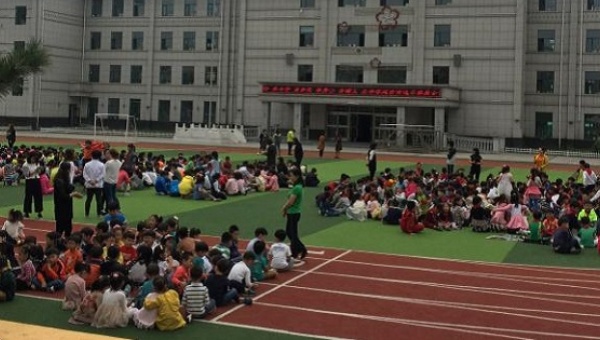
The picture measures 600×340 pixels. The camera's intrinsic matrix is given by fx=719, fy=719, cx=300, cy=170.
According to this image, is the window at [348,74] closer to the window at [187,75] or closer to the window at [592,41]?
the window at [187,75]

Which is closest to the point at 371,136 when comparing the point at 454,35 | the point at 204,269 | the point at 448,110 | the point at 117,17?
the point at 448,110

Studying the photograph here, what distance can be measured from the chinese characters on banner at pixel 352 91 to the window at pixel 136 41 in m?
18.7

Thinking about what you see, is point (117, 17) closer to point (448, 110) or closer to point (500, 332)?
point (448, 110)

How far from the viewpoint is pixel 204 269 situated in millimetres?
12773

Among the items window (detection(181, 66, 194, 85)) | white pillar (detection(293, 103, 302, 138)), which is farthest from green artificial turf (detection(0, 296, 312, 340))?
window (detection(181, 66, 194, 85))

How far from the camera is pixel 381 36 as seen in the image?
64.9 metres

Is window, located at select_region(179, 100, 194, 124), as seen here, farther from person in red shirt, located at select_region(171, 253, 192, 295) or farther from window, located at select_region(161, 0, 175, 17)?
person in red shirt, located at select_region(171, 253, 192, 295)

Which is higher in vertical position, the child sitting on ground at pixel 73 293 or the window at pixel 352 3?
the window at pixel 352 3

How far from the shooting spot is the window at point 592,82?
2427 inches

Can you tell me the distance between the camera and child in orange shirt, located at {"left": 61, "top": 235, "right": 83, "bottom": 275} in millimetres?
13227

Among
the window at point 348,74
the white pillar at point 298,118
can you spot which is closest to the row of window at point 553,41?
the window at point 348,74

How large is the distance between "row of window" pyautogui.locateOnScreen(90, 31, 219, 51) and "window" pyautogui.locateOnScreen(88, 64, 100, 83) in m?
2.04

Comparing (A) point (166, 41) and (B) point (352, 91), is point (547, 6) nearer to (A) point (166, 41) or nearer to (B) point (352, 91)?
(B) point (352, 91)

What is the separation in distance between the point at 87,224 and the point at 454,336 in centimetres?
1236
